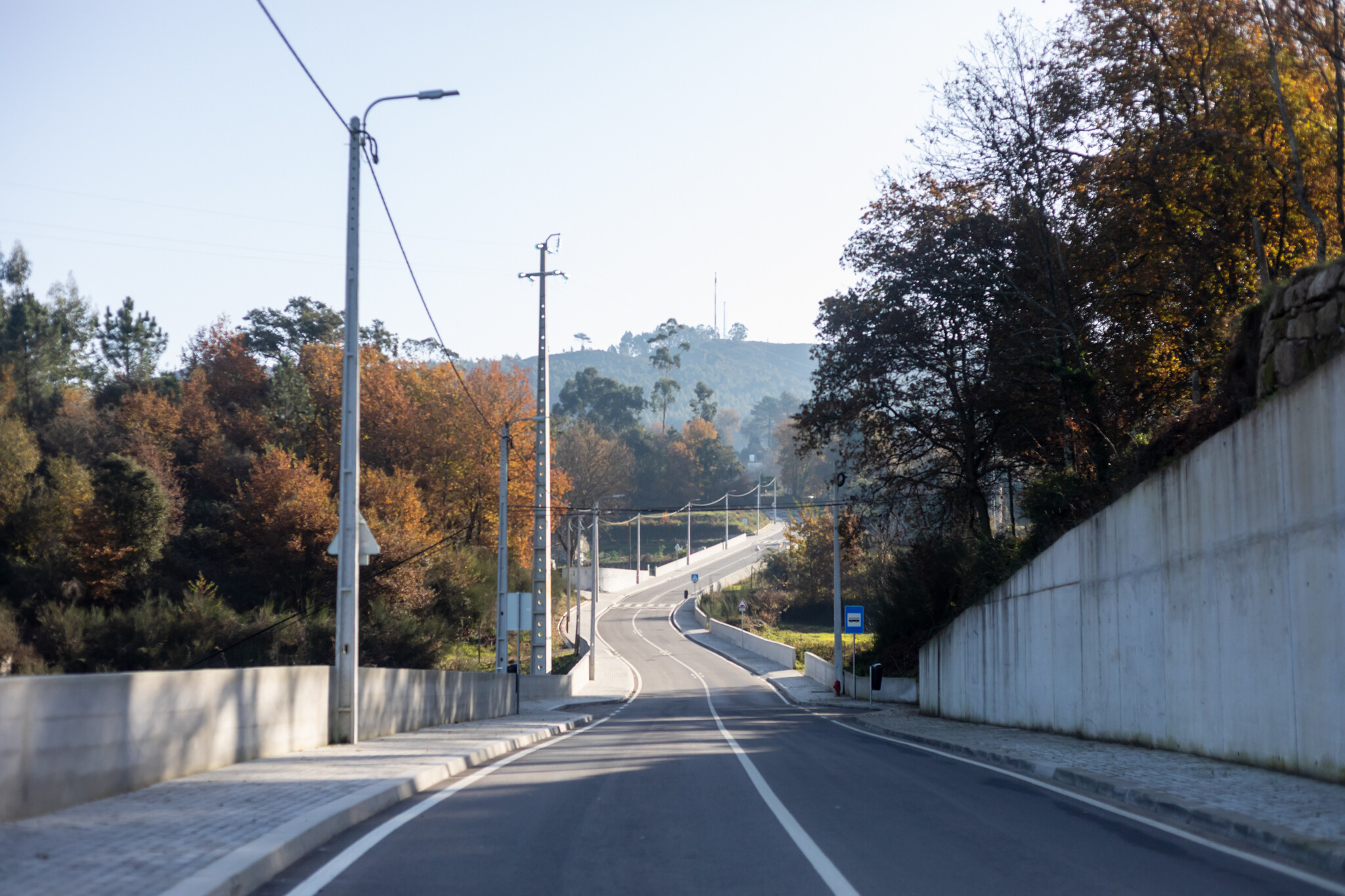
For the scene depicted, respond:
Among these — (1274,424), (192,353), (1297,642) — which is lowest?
(1297,642)

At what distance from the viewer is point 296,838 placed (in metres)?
6.85

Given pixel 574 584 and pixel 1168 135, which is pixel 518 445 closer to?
pixel 574 584

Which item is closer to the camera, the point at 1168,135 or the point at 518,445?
the point at 1168,135

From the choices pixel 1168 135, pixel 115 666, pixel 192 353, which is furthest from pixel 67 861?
pixel 192 353

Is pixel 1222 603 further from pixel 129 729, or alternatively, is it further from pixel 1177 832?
pixel 129 729

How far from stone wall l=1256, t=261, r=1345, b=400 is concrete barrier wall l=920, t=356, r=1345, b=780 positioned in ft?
3.26

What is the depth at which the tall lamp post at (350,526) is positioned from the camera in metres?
13.7

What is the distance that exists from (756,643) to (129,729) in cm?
5971

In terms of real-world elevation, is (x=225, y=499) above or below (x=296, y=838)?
above

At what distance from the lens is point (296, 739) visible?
12.5 m

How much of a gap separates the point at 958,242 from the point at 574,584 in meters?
70.0

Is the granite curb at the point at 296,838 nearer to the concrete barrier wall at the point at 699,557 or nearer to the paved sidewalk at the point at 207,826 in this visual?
the paved sidewalk at the point at 207,826

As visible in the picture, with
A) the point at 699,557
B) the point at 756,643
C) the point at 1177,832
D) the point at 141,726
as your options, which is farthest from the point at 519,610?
the point at 699,557

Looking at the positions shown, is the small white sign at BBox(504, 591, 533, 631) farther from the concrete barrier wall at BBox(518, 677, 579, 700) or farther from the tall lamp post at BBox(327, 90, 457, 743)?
the tall lamp post at BBox(327, 90, 457, 743)
